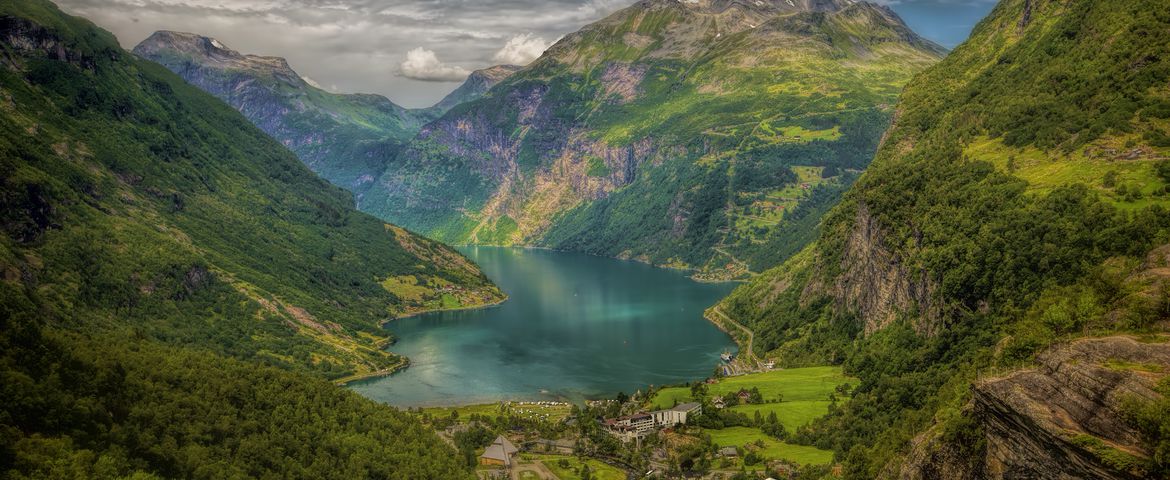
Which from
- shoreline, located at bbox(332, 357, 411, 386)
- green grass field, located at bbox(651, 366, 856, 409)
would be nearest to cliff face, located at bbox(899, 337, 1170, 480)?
green grass field, located at bbox(651, 366, 856, 409)

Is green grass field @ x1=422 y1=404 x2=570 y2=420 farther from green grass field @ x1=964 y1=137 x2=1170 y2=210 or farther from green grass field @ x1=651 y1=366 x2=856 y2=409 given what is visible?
green grass field @ x1=964 y1=137 x2=1170 y2=210

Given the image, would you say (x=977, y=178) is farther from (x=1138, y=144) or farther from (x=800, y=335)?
(x=800, y=335)

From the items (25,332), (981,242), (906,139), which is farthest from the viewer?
(906,139)

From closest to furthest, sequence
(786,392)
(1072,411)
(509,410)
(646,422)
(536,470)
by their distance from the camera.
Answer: (1072,411)
(536,470)
(646,422)
(786,392)
(509,410)

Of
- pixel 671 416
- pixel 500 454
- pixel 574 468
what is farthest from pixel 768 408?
pixel 500 454

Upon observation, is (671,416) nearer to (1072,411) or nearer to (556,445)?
(556,445)

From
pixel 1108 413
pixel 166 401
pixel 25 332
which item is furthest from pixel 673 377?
pixel 1108 413
